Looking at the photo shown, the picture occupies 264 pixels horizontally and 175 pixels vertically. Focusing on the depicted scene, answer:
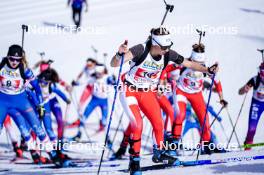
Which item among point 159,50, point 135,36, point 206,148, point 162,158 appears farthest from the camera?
point 135,36

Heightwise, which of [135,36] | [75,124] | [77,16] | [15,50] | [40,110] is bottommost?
[75,124]

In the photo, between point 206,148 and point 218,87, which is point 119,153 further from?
point 218,87

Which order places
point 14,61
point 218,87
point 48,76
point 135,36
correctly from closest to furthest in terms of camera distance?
1. point 14,61
2. point 218,87
3. point 48,76
4. point 135,36

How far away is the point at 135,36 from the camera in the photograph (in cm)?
1190

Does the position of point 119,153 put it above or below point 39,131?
below

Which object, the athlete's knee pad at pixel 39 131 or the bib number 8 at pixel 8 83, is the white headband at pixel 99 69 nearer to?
the athlete's knee pad at pixel 39 131

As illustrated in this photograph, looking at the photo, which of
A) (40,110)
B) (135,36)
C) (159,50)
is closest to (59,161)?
(40,110)

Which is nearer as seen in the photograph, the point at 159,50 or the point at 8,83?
the point at 159,50

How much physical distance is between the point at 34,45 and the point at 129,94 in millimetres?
7313

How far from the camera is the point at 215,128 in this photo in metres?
8.57

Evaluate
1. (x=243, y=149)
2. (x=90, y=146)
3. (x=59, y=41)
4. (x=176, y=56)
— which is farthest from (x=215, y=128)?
(x=59, y=41)

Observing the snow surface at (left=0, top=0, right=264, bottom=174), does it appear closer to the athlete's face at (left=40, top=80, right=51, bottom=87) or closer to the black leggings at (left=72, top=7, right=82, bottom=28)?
the black leggings at (left=72, top=7, right=82, bottom=28)

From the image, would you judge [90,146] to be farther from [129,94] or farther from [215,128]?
[129,94]

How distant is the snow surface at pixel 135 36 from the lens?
350 inches
